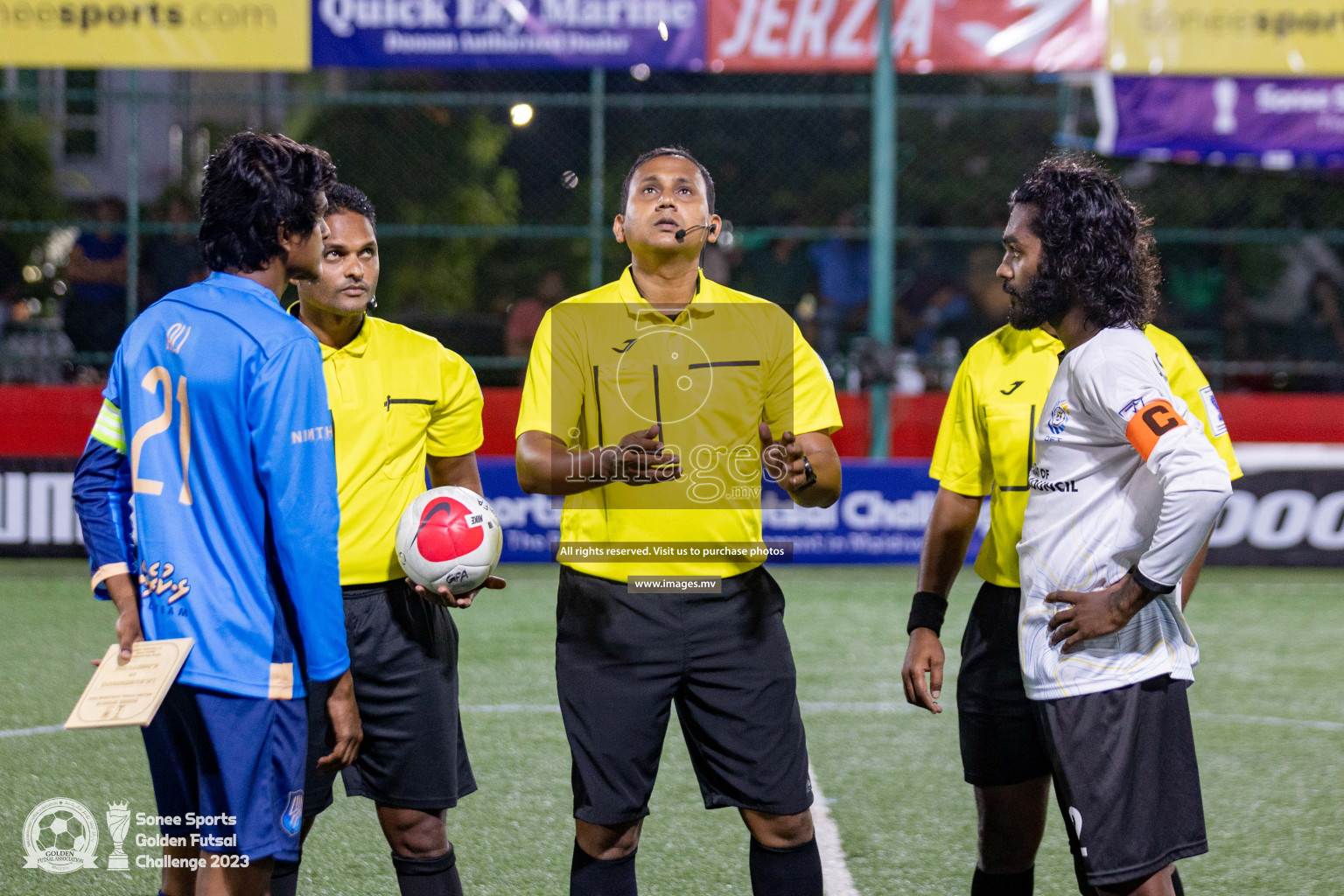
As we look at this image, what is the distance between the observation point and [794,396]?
338 cm

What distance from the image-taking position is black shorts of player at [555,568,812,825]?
3.23 metres

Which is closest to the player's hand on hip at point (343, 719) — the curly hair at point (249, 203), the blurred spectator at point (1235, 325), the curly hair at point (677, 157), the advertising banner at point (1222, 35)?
the curly hair at point (249, 203)

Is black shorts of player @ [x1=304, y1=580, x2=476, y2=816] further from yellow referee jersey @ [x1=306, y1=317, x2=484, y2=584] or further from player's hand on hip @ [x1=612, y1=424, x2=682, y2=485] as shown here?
player's hand on hip @ [x1=612, y1=424, x2=682, y2=485]

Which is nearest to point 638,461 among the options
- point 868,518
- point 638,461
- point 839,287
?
point 638,461

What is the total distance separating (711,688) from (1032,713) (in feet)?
2.60

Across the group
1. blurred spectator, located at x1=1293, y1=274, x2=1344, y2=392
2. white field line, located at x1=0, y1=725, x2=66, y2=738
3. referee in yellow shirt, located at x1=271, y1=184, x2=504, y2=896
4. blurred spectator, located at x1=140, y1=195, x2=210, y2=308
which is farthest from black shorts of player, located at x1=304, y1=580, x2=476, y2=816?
blurred spectator, located at x1=1293, y1=274, x2=1344, y2=392

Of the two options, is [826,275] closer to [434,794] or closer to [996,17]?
[996,17]

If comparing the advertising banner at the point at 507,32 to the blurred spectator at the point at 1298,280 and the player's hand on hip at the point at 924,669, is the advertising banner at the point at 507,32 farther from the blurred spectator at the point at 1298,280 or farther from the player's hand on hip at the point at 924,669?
the blurred spectator at the point at 1298,280

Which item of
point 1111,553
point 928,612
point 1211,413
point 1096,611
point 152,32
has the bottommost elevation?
point 928,612

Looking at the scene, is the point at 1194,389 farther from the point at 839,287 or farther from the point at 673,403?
the point at 839,287

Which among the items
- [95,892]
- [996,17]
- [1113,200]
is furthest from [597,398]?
[996,17]

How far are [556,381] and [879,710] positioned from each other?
3.76m

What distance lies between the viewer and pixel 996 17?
11242mm

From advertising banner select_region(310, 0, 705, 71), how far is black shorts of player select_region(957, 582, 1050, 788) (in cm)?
855
